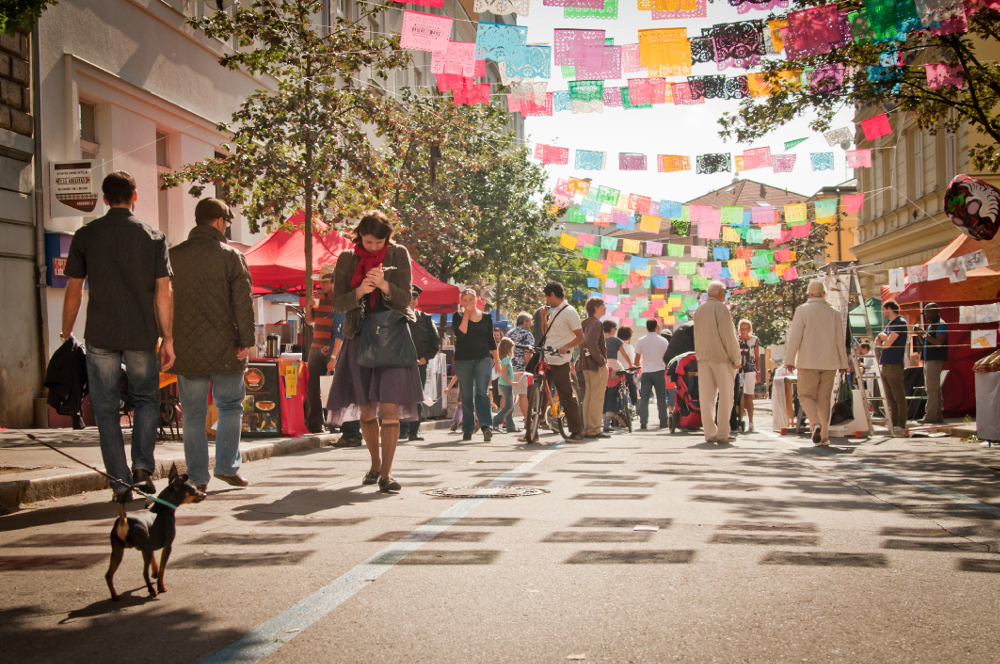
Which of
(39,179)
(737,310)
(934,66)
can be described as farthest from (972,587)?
(737,310)

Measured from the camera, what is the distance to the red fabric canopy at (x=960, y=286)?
59.4 feet

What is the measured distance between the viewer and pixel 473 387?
44.1 feet

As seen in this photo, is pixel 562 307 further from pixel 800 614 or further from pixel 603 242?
pixel 603 242

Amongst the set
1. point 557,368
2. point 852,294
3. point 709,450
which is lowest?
point 709,450

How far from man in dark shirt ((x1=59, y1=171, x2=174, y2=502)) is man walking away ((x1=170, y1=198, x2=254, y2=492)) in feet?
0.75

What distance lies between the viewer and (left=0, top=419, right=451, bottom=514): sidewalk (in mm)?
6848

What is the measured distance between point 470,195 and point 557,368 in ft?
72.2

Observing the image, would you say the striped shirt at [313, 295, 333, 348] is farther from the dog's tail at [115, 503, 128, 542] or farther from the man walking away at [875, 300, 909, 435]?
the man walking away at [875, 300, 909, 435]

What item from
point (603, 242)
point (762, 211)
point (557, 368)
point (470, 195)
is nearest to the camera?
point (557, 368)

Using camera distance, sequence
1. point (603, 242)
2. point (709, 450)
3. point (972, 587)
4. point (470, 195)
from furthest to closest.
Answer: point (603, 242) < point (470, 195) < point (709, 450) < point (972, 587)

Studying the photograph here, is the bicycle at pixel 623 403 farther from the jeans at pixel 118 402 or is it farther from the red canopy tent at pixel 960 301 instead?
the jeans at pixel 118 402

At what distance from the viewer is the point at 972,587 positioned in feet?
13.6

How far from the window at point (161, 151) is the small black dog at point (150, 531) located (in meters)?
16.5

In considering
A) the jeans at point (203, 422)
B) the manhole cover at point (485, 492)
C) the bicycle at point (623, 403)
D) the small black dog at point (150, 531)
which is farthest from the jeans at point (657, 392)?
the small black dog at point (150, 531)
